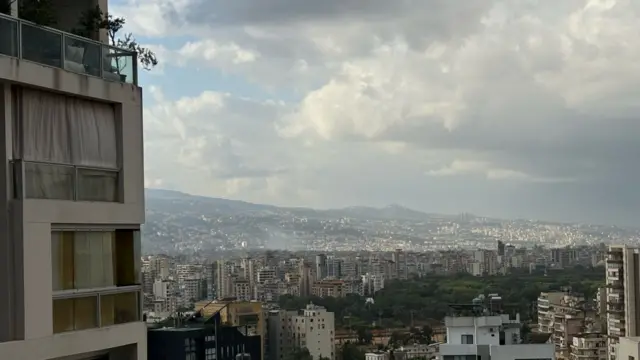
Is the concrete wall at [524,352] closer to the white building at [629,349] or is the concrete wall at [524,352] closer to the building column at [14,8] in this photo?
the white building at [629,349]

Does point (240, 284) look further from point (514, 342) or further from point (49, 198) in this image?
point (49, 198)

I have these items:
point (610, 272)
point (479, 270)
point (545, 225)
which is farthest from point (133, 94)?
point (545, 225)

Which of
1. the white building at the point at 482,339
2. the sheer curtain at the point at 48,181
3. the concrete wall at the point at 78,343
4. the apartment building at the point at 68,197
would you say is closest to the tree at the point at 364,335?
the white building at the point at 482,339

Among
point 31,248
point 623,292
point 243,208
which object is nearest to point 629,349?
point 31,248

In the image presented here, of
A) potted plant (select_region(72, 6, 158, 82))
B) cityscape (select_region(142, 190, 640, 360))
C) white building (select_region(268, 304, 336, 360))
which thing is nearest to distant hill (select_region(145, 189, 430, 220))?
cityscape (select_region(142, 190, 640, 360))

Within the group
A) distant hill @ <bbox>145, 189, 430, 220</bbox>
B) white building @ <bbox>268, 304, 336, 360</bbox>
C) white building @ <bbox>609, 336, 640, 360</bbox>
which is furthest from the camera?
white building @ <bbox>268, 304, 336, 360</bbox>

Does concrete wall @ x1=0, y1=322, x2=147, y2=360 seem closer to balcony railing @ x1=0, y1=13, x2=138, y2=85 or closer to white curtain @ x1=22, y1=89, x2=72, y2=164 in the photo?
white curtain @ x1=22, y1=89, x2=72, y2=164
